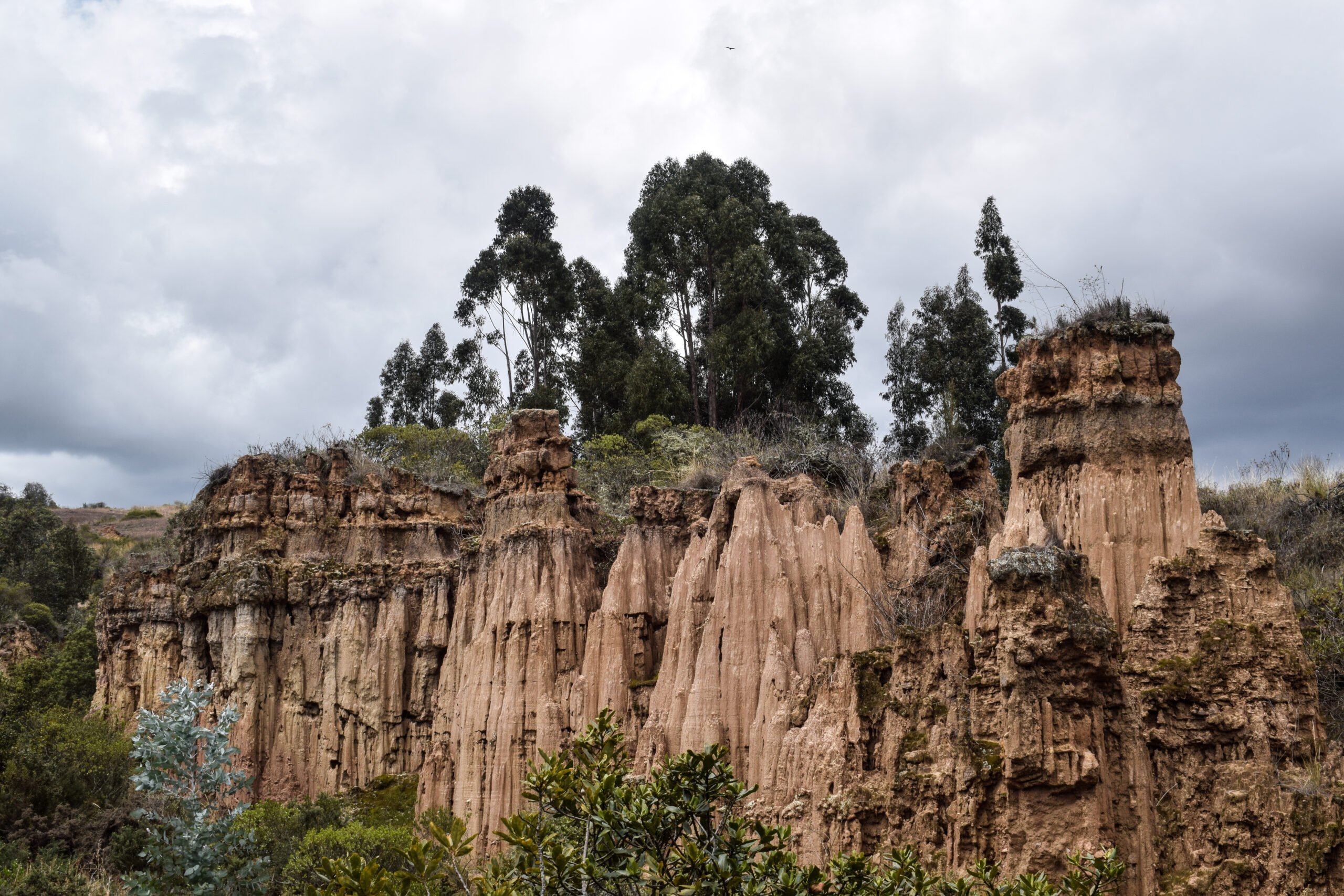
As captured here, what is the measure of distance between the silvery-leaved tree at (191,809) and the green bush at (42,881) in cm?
154

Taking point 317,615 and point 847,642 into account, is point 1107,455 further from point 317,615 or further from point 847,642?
point 317,615

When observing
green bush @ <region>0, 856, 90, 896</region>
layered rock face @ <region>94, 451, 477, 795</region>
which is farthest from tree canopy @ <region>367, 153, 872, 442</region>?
green bush @ <region>0, 856, 90, 896</region>

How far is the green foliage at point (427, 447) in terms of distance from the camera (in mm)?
43375

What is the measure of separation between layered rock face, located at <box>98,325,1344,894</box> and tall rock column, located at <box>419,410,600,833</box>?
0.25 feet

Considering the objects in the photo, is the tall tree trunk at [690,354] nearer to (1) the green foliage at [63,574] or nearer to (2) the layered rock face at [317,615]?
(2) the layered rock face at [317,615]

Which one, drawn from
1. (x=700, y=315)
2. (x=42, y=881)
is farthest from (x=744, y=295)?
(x=42, y=881)

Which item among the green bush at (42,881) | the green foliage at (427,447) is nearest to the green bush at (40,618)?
the green foliage at (427,447)

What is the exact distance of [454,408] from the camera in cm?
5612

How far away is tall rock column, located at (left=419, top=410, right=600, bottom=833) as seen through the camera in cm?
2442

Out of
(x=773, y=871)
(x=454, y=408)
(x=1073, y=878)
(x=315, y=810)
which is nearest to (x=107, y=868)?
(x=315, y=810)

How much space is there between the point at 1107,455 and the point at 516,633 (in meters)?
13.9

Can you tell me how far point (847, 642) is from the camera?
1983 centimetres

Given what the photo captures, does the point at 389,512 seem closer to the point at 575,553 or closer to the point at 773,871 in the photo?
the point at 575,553

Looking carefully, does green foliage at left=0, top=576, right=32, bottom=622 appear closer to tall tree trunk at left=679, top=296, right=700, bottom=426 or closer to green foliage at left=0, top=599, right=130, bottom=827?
green foliage at left=0, top=599, right=130, bottom=827
